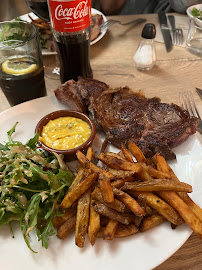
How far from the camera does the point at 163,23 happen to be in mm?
4020

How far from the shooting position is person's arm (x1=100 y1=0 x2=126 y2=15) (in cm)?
486

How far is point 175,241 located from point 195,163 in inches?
26.2

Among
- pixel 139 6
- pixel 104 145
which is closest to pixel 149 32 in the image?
pixel 104 145

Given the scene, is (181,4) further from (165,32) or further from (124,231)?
(124,231)

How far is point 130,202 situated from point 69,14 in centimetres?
165

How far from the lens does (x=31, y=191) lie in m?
1.77

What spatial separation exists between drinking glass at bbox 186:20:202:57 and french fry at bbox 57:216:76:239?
9.49 ft

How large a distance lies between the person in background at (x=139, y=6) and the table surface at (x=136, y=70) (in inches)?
35.4

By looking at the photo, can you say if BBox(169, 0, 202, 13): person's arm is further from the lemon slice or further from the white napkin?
the lemon slice

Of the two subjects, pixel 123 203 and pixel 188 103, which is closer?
pixel 123 203

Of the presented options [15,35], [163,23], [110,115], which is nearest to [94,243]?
[110,115]

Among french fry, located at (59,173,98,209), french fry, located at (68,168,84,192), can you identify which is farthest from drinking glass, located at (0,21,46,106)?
french fry, located at (59,173,98,209)

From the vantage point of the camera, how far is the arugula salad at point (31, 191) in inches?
64.9

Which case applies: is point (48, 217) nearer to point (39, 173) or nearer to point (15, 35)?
point (39, 173)
